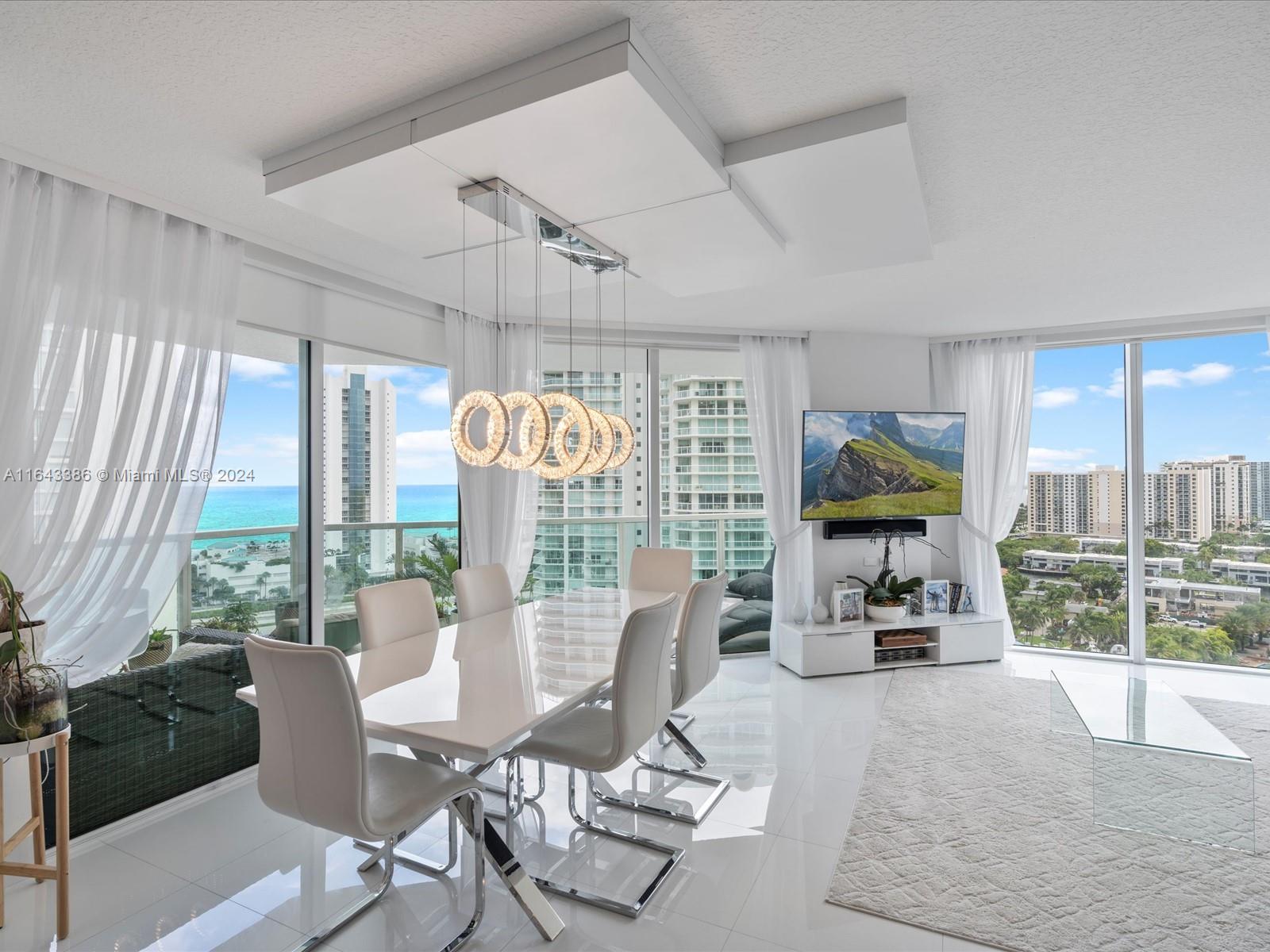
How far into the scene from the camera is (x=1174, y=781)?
2.72 m

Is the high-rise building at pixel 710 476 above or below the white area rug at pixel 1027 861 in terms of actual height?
above

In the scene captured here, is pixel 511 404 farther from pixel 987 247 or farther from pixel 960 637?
pixel 960 637

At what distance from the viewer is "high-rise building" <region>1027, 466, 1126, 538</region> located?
5277mm

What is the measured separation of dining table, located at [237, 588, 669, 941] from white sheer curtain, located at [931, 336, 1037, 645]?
3.64 m

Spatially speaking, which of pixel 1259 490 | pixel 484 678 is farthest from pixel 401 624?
pixel 1259 490

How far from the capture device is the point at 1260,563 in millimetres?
4824

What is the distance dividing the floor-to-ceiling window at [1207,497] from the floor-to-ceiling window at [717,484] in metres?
2.93

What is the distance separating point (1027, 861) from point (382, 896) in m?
2.33

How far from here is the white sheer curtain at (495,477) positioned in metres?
4.61

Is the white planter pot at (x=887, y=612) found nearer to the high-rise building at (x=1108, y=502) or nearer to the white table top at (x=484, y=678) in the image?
the high-rise building at (x=1108, y=502)

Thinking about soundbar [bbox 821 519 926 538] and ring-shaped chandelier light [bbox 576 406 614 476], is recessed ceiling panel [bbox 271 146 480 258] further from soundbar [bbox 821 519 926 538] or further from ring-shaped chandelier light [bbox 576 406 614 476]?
soundbar [bbox 821 519 926 538]

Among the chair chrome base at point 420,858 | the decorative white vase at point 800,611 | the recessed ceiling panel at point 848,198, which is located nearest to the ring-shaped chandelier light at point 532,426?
the recessed ceiling panel at point 848,198

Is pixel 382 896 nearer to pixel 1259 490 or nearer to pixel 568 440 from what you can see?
pixel 568 440

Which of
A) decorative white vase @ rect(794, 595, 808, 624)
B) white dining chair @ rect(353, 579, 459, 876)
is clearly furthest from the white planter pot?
white dining chair @ rect(353, 579, 459, 876)
